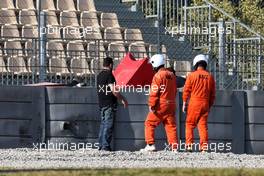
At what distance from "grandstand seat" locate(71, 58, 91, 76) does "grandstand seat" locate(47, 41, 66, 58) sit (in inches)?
11.7

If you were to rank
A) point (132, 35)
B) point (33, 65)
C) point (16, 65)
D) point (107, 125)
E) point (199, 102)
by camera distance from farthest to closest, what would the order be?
point (132, 35)
point (16, 65)
point (33, 65)
point (107, 125)
point (199, 102)

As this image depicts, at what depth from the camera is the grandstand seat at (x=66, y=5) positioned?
1126 inches

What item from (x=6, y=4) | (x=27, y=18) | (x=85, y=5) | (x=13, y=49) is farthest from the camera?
(x=85, y=5)

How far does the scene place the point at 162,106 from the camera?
2064 centimetres

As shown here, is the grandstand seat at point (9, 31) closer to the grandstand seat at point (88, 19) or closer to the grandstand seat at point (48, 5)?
the grandstand seat at point (48, 5)

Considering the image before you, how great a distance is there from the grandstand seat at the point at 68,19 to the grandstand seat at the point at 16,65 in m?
4.11

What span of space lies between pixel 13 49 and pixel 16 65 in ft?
2.03

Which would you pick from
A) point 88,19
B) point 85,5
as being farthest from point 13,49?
point 85,5

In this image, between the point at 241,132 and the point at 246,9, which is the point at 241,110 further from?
the point at 246,9

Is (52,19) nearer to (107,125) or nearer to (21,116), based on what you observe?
(21,116)

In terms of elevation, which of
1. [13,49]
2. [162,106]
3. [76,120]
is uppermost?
[13,49]

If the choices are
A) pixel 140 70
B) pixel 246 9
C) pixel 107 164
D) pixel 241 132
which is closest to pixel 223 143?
pixel 241 132

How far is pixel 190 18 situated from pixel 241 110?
22.8 feet

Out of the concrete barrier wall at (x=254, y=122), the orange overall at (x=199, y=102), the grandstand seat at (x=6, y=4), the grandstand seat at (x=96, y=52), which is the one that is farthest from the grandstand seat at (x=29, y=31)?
the orange overall at (x=199, y=102)
